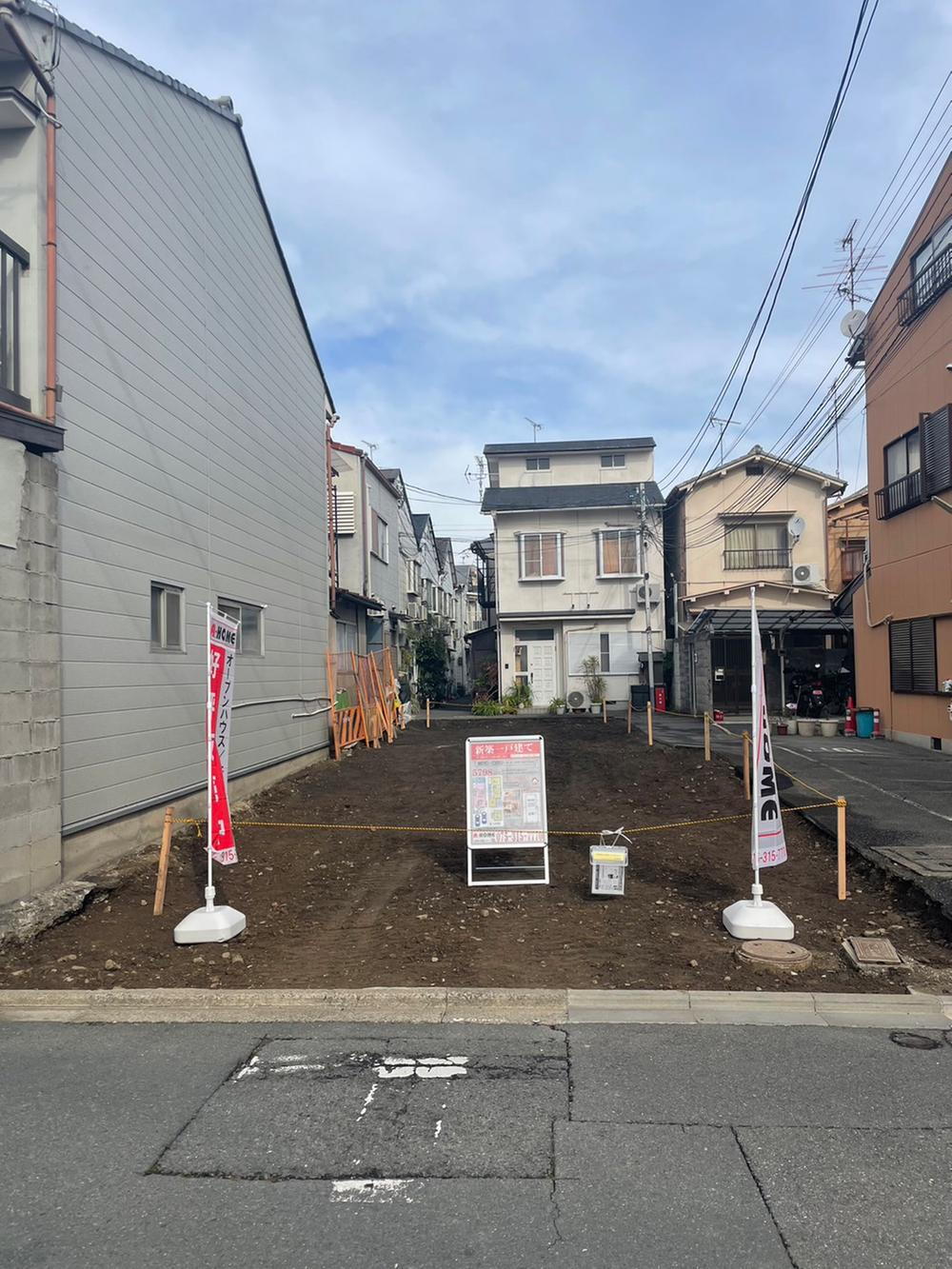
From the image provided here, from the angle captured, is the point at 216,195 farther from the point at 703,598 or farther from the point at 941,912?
the point at 703,598

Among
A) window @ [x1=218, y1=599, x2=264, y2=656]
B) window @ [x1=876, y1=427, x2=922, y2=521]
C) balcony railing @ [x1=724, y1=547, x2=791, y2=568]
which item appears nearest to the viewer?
window @ [x1=218, y1=599, x2=264, y2=656]

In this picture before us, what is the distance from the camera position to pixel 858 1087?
4539 millimetres

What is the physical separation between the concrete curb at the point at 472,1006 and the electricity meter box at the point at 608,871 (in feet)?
6.58

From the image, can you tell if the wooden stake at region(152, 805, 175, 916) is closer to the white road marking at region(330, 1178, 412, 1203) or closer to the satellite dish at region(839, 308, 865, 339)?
the white road marking at region(330, 1178, 412, 1203)

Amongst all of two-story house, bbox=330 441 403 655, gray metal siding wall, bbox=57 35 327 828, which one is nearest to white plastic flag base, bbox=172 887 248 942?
gray metal siding wall, bbox=57 35 327 828

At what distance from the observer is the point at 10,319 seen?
306 inches

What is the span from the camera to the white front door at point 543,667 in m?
32.3

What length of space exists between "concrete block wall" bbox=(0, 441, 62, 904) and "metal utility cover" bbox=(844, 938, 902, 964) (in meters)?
6.22

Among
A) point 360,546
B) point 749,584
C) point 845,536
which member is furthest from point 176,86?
point 845,536

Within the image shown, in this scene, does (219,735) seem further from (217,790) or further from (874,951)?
(874,951)

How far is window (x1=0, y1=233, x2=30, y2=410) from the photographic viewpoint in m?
7.61

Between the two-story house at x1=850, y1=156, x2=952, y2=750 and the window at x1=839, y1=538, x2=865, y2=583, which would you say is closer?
the two-story house at x1=850, y1=156, x2=952, y2=750

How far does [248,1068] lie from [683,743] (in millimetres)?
15800

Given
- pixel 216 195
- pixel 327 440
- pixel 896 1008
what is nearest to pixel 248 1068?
pixel 896 1008
